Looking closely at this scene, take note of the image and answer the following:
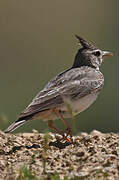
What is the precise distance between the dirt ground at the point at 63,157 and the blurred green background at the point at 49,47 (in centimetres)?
631

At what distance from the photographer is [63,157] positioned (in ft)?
31.1

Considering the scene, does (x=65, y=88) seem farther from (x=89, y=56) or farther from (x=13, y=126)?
(x=89, y=56)

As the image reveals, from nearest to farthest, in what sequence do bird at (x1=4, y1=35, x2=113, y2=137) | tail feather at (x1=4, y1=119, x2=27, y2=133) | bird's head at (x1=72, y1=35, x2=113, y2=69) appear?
tail feather at (x1=4, y1=119, x2=27, y2=133)
bird at (x1=4, y1=35, x2=113, y2=137)
bird's head at (x1=72, y1=35, x2=113, y2=69)

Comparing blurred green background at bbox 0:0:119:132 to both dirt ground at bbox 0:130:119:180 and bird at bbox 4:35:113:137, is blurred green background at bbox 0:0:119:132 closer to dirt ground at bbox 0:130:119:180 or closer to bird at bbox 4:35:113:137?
bird at bbox 4:35:113:137

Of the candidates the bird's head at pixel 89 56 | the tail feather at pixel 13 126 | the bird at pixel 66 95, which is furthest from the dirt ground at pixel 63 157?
the bird's head at pixel 89 56

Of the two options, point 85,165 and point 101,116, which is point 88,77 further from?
point 101,116

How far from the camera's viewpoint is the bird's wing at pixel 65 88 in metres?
10.7

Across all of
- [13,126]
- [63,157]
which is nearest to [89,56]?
[13,126]

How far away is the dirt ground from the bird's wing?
541 millimetres

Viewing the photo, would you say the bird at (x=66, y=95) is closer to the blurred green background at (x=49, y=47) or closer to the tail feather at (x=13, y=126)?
the tail feather at (x=13, y=126)

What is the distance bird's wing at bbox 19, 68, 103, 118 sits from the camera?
10664 mm

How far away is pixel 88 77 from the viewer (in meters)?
11.8

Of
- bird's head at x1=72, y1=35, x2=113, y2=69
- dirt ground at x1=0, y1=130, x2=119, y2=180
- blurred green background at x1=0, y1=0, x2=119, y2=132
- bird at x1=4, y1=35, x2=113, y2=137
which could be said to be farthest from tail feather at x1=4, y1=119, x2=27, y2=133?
blurred green background at x1=0, y1=0, x2=119, y2=132

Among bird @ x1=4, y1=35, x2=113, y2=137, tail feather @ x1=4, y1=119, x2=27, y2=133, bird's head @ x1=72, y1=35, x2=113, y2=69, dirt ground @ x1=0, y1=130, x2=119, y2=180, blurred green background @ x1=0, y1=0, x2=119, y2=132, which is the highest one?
blurred green background @ x1=0, y1=0, x2=119, y2=132
